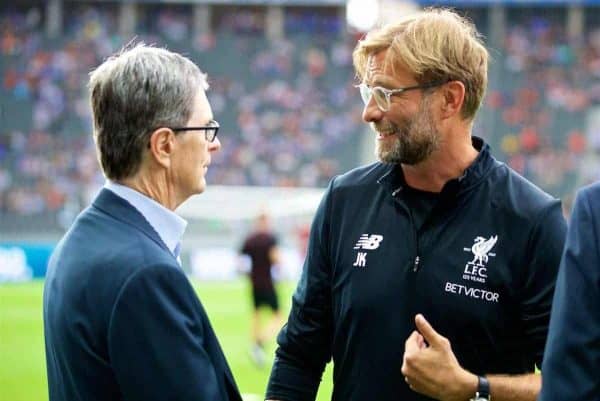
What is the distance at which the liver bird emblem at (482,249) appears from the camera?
3043 mm

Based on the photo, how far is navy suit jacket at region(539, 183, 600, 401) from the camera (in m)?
2.10

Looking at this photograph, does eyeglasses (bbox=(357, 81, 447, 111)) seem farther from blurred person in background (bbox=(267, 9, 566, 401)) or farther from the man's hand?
the man's hand

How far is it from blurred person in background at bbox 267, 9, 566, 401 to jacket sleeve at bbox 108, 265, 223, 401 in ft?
2.46

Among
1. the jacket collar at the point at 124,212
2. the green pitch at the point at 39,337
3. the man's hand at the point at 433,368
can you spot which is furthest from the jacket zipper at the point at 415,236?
the green pitch at the point at 39,337

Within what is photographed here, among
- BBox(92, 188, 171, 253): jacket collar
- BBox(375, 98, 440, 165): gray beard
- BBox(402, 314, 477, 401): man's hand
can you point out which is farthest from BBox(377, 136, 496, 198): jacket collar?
BBox(92, 188, 171, 253): jacket collar

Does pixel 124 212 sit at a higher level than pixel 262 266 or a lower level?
higher

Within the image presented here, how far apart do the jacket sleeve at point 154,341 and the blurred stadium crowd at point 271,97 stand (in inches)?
880

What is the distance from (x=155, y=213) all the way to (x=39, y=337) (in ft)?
41.8

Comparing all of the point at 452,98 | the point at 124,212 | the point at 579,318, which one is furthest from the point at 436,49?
the point at 579,318

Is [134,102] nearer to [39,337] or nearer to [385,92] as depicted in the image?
[385,92]

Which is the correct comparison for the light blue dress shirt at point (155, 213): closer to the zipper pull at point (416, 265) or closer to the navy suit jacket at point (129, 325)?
the navy suit jacket at point (129, 325)

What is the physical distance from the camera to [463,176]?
10.3 ft

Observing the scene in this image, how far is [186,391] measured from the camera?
7.82 feet

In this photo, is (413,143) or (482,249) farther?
(413,143)
